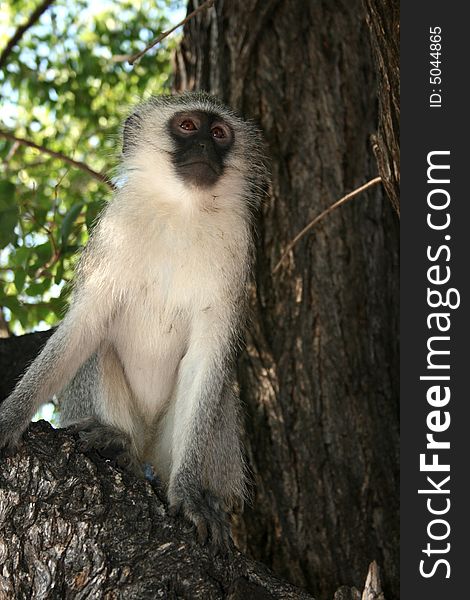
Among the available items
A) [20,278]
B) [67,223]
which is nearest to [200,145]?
[67,223]

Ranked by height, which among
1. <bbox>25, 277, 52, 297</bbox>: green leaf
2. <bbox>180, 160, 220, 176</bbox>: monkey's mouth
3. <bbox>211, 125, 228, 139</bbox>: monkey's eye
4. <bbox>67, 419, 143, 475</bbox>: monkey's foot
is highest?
<bbox>211, 125, 228, 139</bbox>: monkey's eye

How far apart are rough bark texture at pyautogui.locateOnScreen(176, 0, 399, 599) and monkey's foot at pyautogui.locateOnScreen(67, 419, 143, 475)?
119cm

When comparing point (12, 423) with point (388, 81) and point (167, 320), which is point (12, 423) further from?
point (388, 81)

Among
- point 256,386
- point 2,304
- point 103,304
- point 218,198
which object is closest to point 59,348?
point 103,304

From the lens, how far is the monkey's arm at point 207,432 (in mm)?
4070

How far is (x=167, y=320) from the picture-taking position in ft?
14.6

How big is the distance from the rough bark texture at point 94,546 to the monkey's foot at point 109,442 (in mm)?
463

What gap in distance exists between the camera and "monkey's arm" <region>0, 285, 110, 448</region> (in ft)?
13.6

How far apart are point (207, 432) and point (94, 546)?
106 centimetres

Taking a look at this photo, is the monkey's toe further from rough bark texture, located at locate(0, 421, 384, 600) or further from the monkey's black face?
the monkey's black face

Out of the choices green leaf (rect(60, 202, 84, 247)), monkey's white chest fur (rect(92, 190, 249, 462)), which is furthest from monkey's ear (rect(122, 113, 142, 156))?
monkey's white chest fur (rect(92, 190, 249, 462))

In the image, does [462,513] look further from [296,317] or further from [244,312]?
[296,317]

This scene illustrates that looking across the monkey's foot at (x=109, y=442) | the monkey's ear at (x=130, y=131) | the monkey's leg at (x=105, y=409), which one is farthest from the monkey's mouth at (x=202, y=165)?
the monkey's foot at (x=109, y=442)

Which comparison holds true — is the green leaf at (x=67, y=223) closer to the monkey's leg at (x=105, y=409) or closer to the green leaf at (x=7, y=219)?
the green leaf at (x=7, y=219)
